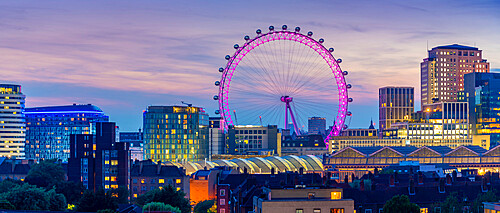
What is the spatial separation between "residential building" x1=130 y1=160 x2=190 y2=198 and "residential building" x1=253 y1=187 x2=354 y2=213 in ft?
264

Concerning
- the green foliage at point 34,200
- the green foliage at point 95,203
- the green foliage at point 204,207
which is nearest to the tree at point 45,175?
the green foliage at point 34,200

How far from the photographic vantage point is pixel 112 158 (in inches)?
6088

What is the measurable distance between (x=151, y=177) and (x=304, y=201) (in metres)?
87.7

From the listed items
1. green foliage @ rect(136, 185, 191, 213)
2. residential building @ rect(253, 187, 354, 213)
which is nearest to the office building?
green foliage @ rect(136, 185, 191, 213)

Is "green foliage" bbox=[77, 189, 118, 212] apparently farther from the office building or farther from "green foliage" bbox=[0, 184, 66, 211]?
the office building

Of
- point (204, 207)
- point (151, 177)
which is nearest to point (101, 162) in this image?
point (151, 177)

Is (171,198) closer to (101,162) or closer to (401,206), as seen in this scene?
(401,206)

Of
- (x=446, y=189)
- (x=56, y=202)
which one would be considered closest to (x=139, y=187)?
(x=56, y=202)

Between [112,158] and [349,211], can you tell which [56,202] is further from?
[349,211]

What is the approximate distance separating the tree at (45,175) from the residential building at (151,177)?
12.8 meters

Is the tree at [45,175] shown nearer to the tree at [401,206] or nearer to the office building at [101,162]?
the office building at [101,162]

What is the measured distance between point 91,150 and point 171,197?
48.0 metres

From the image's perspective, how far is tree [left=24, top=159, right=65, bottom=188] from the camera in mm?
154875

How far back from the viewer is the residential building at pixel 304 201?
2869 inches
